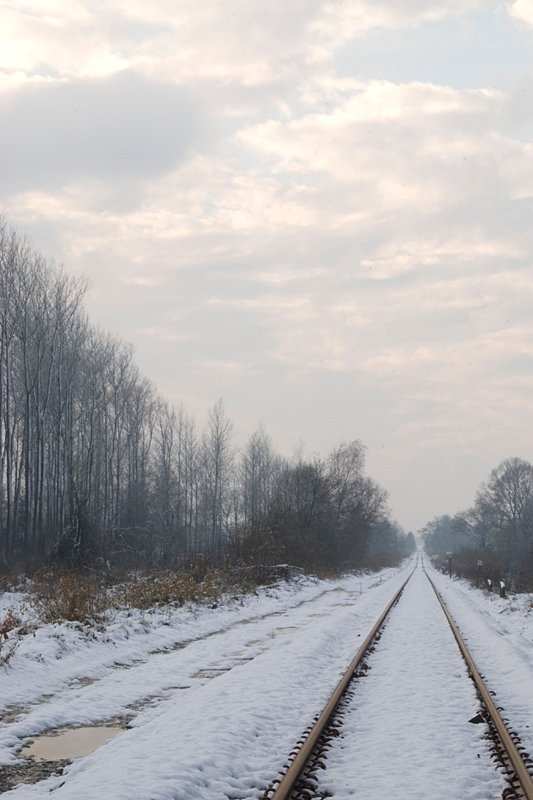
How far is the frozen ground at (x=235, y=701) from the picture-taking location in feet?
19.4

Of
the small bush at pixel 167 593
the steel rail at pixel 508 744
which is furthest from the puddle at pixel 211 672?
the small bush at pixel 167 593

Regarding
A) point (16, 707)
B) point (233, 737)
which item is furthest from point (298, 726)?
point (16, 707)

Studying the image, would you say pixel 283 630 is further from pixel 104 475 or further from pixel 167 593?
pixel 104 475

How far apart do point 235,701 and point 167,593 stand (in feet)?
36.5

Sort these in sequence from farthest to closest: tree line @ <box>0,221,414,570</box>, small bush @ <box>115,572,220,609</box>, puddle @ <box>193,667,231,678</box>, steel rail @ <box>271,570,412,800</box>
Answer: tree line @ <box>0,221,414,570</box> → small bush @ <box>115,572,220,609</box> → puddle @ <box>193,667,231,678</box> → steel rail @ <box>271,570,412,800</box>

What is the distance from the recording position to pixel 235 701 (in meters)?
8.77

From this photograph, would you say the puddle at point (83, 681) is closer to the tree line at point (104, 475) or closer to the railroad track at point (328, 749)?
the railroad track at point (328, 749)

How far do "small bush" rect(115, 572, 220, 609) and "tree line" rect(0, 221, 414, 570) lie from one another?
728cm

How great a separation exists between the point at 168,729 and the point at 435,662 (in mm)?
6592

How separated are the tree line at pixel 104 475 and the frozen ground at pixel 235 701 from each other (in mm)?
14259

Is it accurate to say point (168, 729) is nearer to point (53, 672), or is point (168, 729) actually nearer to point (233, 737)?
point (233, 737)

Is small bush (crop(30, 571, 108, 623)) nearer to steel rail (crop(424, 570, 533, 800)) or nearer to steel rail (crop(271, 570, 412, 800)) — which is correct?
steel rail (crop(271, 570, 412, 800))

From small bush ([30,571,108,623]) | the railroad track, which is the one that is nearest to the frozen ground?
the railroad track

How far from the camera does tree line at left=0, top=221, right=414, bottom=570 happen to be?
113 feet
